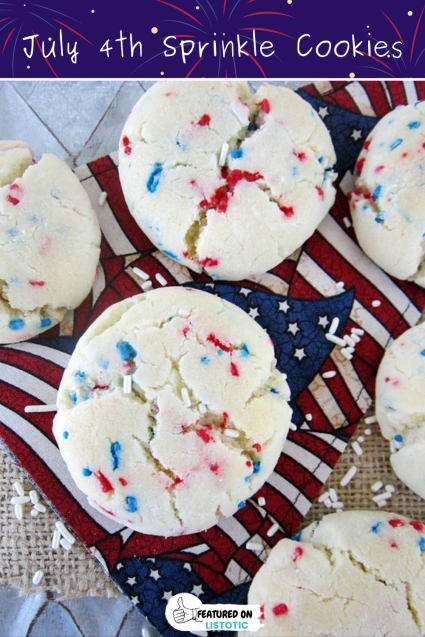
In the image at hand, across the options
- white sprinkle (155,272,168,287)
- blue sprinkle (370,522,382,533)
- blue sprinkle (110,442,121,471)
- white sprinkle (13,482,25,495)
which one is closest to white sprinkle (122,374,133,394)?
blue sprinkle (110,442,121,471)

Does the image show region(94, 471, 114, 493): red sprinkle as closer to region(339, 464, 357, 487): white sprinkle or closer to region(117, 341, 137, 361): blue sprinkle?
region(117, 341, 137, 361): blue sprinkle

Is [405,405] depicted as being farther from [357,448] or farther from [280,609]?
[280,609]

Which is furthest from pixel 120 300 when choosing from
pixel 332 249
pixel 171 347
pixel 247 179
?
pixel 332 249

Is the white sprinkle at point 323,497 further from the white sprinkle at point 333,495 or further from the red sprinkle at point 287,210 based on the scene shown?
the red sprinkle at point 287,210

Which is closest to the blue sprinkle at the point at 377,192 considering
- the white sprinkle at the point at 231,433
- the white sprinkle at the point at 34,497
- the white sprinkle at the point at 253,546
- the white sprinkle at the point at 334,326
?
the white sprinkle at the point at 334,326

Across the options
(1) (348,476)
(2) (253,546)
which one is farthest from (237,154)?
(2) (253,546)

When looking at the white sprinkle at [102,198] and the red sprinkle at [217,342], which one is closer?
the red sprinkle at [217,342]
